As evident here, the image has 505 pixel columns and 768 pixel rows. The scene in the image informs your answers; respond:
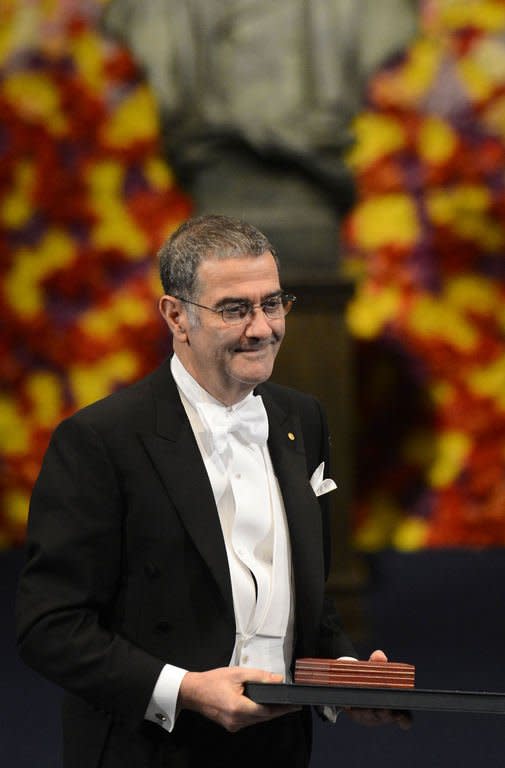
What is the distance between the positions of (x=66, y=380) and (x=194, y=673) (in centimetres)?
431

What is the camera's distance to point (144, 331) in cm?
587

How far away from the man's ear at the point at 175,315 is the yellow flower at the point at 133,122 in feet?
13.4

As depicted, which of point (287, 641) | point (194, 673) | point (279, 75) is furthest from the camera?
point (279, 75)

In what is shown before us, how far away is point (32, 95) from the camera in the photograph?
5.96 metres

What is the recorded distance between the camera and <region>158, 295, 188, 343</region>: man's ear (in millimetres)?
1877

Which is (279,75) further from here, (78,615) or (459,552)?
(78,615)

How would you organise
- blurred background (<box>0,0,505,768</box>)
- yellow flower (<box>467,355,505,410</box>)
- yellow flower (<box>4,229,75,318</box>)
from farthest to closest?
1. yellow flower (<box>4,229,75,318</box>)
2. yellow flower (<box>467,355,505,410</box>)
3. blurred background (<box>0,0,505,768</box>)

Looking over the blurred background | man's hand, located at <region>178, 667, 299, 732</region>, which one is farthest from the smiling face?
the blurred background

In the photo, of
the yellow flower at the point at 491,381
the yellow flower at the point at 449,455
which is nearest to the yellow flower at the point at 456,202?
the yellow flower at the point at 491,381

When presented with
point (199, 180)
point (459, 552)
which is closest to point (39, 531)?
point (199, 180)

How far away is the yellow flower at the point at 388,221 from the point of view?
569cm

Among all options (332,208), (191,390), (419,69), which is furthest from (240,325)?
(419,69)

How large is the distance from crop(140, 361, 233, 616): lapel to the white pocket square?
226 mm

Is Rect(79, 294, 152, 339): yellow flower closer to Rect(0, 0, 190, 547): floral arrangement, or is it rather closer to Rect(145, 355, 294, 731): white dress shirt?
Rect(0, 0, 190, 547): floral arrangement
